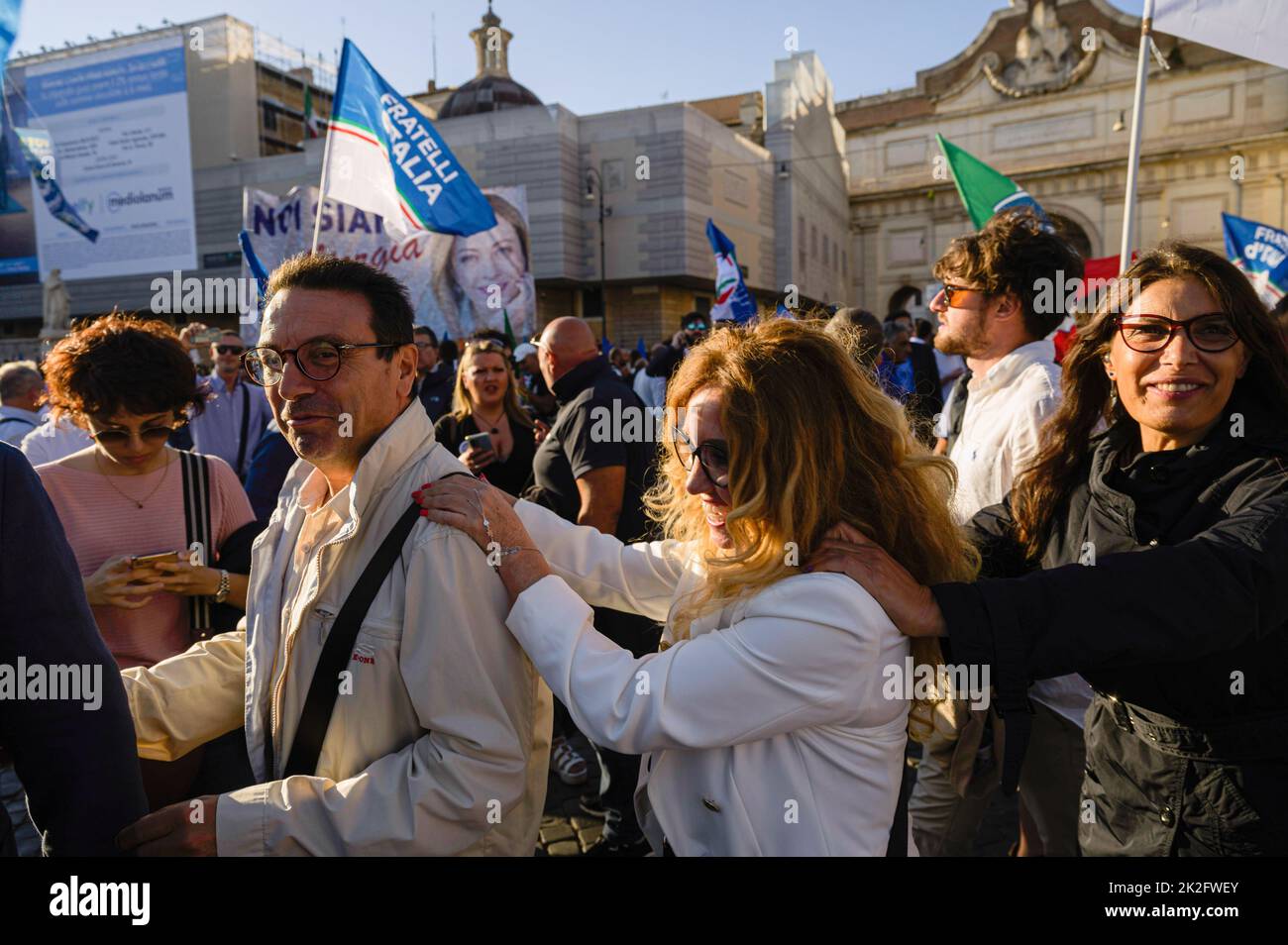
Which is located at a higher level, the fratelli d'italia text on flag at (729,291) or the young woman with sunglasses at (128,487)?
the fratelli d'italia text on flag at (729,291)

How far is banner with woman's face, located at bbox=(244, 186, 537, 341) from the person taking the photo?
63.6 ft

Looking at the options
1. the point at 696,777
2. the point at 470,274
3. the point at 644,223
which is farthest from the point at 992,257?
the point at 644,223

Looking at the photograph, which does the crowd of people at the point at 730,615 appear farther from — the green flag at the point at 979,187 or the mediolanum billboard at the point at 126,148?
the mediolanum billboard at the point at 126,148

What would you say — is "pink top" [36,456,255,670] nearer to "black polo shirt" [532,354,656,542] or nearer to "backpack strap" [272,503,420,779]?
"backpack strap" [272,503,420,779]

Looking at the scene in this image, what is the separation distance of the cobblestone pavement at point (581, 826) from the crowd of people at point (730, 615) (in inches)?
68.7

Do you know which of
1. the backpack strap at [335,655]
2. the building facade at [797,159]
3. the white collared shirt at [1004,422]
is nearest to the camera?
the backpack strap at [335,655]

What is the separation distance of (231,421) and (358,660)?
Answer: 18.6 ft

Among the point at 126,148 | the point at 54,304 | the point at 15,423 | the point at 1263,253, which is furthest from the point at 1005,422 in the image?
the point at 126,148

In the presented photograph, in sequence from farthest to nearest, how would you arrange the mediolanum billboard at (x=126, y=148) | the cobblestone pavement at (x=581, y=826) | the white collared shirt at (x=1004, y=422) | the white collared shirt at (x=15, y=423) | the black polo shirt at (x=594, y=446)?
the mediolanum billboard at (x=126, y=148), the white collared shirt at (x=15, y=423), the black polo shirt at (x=594, y=446), the cobblestone pavement at (x=581, y=826), the white collared shirt at (x=1004, y=422)

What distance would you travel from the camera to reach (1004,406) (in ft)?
9.71

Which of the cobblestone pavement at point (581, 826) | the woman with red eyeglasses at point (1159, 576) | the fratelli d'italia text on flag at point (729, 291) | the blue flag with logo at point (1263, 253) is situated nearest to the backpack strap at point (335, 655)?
the woman with red eyeglasses at point (1159, 576)

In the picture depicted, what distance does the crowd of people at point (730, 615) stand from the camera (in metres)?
1.49
